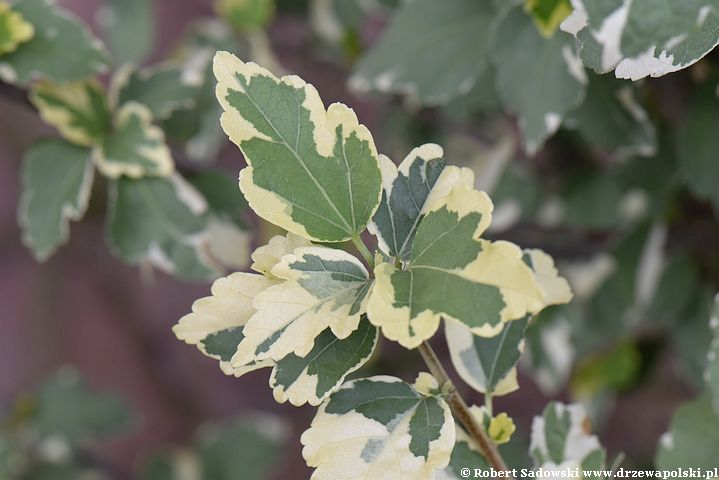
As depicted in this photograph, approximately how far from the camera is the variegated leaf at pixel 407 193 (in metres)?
0.46

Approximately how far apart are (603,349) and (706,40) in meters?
0.72

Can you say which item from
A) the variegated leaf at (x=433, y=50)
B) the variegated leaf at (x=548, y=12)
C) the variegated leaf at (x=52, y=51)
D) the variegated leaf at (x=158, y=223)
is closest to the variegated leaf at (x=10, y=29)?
the variegated leaf at (x=52, y=51)

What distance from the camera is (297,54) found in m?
1.07

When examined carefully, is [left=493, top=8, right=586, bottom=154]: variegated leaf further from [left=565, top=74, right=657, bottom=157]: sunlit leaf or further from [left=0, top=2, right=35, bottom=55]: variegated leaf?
[left=0, top=2, right=35, bottom=55]: variegated leaf

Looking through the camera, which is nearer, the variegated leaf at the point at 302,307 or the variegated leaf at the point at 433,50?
the variegated leaf at the point at 302,307

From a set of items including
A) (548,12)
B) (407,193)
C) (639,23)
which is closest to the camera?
(639,23)

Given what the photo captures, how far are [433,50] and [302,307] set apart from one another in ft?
1.34

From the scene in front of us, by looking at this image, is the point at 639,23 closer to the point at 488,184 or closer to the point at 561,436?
the point at 561,436

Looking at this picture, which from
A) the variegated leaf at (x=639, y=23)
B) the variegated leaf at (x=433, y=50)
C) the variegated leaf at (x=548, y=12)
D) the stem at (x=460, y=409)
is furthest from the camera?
the variegated leaf at (x=433, y=50)

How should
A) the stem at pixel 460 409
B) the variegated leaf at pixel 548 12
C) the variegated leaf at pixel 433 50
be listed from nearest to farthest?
1. the stem at pixel 460 409
2. the variegated leaf at pixel 548 12
3. the variegated leaf at pixel 433 50

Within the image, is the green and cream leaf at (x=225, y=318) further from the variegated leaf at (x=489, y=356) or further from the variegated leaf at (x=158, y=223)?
the variegated leaf at (x=158, y=223)

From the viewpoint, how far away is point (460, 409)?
48 cm

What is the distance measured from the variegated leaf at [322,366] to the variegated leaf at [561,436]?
0.56 ft

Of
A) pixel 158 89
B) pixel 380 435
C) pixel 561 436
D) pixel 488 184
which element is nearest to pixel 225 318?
pixel 380 435
